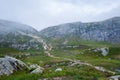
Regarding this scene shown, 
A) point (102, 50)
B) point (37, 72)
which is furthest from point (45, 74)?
point (102, 50)

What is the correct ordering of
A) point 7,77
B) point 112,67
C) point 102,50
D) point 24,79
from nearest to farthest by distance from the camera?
point 24,79
point 7,77
point 112,67
point 102,50

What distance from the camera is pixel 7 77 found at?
58719 millimetres

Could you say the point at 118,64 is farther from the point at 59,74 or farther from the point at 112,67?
the point at 59,74

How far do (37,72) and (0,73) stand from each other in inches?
337

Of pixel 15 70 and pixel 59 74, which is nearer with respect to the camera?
pixel 59 74

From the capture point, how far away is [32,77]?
55312 millimetres

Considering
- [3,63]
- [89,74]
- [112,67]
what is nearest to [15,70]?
[3,63]

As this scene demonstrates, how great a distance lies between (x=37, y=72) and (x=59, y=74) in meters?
5.23

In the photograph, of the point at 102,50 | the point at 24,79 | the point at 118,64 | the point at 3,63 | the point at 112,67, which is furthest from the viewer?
the point at 102,50

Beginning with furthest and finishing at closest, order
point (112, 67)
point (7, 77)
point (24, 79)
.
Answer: point (112, 67)
point (7, 77)
point (24, 79)

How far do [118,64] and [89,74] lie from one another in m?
44.5

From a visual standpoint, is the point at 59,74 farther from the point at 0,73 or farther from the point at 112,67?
the point at 112,67

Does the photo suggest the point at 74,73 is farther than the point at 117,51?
No

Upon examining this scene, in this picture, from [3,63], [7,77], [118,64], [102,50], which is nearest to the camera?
[7,77]
